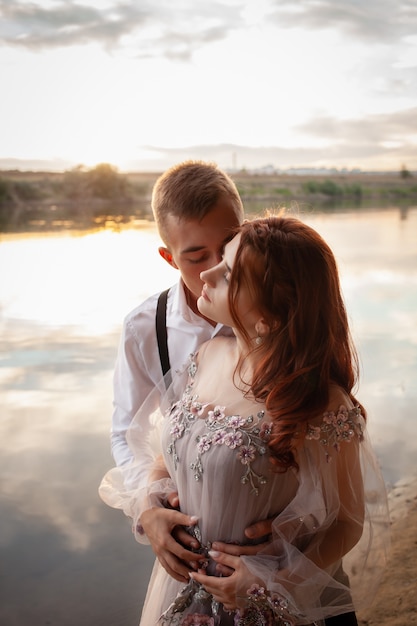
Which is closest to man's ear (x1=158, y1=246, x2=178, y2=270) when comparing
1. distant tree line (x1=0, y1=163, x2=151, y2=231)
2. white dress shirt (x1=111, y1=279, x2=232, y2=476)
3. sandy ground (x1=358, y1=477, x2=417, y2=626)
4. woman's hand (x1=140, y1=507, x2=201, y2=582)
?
white dress shirt (x1=111, y1=279, x2=232, y2=476)

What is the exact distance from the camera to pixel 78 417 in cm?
430

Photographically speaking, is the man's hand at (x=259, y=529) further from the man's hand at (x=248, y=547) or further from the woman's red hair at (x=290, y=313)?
the woman's red hair at (x=290, y=313)

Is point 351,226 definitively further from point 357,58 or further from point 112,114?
point 112,114

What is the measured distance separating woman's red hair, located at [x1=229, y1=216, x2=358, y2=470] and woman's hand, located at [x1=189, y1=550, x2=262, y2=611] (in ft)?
0.62

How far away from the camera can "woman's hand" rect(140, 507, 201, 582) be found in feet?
3.62

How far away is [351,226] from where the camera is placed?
16.7 metres

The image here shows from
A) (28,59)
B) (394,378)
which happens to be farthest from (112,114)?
(394,378)

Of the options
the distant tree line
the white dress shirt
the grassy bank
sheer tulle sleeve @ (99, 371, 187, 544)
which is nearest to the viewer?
sheer tulle sleeve @ (99, 371, 187, 544)

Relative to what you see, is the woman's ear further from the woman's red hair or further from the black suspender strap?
the black suspender strap

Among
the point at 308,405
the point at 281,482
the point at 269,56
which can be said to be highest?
the point at 269,56

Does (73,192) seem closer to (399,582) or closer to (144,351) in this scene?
(399,582)

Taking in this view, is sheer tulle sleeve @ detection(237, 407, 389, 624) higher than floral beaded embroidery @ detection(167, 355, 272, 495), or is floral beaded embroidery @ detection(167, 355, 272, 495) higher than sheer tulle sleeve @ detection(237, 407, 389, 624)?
floral beaded embroidery @ detection(167, 355, 272, 495)

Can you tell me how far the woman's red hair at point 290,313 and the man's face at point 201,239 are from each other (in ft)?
0.80

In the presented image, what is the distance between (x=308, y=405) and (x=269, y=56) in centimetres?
477
